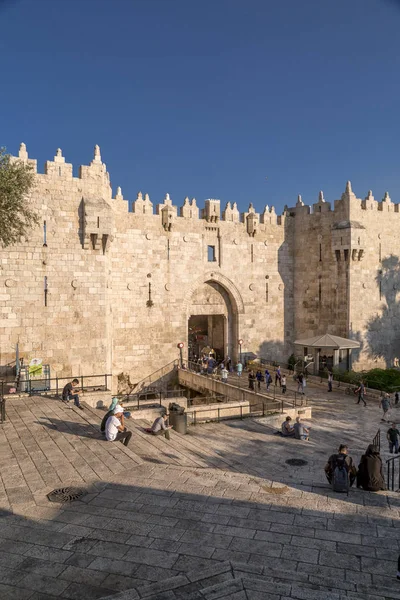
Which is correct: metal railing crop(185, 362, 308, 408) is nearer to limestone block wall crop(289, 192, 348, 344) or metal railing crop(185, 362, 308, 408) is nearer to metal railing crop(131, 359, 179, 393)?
metal railing crop(131, 359, 179, 393)

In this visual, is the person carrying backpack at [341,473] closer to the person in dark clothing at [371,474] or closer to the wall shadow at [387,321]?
the person in dark clothing at [371,474]

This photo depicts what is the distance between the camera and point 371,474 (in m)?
8.61

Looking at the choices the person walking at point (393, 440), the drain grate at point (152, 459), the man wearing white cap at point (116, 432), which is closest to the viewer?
the drain grate at point (152, 459)

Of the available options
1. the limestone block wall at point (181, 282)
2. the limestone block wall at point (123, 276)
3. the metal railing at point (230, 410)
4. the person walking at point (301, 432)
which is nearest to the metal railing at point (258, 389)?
the metal railing at point (230, 410)

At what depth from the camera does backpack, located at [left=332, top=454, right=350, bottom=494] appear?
27.8 feet

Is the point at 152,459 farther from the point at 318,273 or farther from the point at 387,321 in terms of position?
the point at 387,321

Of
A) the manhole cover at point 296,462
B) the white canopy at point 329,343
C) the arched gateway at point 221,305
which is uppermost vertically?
the arched gateway at point 221,305

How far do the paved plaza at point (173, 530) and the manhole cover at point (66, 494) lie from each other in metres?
0.14

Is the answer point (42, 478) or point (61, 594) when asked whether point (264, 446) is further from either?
point (61, 594)

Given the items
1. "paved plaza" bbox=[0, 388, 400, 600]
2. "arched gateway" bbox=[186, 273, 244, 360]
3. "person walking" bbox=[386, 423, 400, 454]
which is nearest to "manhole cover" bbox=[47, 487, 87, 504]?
"paved plaza" bbox=[0, 388, 400, 600]

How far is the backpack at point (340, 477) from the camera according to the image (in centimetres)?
848

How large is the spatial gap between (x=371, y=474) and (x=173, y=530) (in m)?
4.21

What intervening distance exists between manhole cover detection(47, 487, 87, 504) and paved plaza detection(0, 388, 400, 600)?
14 cm

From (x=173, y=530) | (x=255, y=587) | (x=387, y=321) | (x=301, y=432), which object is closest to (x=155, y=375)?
(x=301, y=432)
